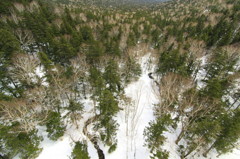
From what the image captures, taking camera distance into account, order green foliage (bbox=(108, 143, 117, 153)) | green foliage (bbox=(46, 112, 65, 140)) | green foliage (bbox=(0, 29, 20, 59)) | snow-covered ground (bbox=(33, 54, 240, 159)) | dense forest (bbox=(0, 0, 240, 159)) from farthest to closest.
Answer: green foliage (bbox=(0, 29, 20, 59)), green foliage (bbox=(108, 143, 117, 153)), snow-covered ground (bbox=(33, 54, 240, 159)), green foliage (bbox=(46, 112, 65, 140)), dense forest (bbox=(0, 0, 240, 159))

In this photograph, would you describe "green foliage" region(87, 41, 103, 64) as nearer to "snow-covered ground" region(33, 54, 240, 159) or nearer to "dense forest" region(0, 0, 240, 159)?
"dense forest" region(0, 0, 240, 159)

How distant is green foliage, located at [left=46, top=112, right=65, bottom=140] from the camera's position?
1741 centimetres

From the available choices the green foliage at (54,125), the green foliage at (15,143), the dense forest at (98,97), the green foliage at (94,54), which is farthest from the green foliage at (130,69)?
the green foliage at (15,143)

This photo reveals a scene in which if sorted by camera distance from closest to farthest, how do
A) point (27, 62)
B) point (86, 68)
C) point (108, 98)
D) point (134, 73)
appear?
point (108, 98) < point (27, 62) < point (86, 68) < point (134, 73)

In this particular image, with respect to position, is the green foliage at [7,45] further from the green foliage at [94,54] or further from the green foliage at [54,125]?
the green foliage at [54,125]

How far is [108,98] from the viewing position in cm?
1730

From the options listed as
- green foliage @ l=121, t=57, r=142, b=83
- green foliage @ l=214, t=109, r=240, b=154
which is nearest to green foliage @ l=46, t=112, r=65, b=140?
green foliage @ l=121, t=57, r=142, b=83

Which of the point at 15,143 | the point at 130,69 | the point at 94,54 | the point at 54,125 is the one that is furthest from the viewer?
the point at 130,69

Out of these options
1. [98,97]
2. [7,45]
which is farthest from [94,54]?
[7,45]

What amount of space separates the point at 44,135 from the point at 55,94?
25.0ft

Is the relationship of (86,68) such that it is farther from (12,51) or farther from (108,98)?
(12,51)

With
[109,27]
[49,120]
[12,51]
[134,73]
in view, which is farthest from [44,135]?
[109,27]

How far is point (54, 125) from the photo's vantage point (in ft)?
59.0

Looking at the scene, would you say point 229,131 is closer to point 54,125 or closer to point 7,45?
point 54,125
